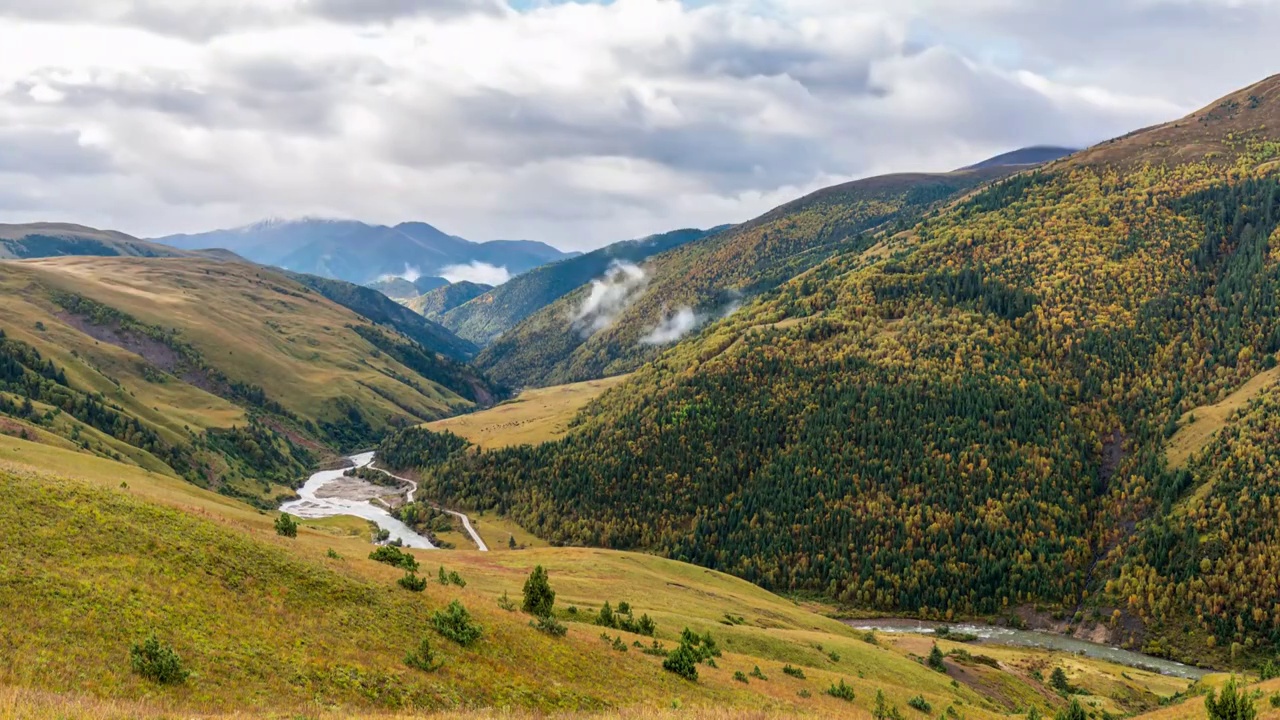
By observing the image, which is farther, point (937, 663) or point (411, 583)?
point (937, 663)

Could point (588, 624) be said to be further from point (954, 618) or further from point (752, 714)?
point (954, 618)

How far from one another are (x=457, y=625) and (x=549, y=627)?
24.9 feet

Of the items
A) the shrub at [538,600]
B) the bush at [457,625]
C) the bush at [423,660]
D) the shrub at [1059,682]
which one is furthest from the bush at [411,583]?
the shrub at [1059,682]

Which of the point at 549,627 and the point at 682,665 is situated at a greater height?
the point at 549,627

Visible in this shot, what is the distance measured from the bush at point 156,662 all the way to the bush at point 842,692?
156 ft

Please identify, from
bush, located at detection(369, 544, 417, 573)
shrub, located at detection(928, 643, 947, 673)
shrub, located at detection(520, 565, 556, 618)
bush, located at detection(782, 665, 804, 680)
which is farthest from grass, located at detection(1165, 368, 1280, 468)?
bush, located at detection(369, 544, 417, 573)

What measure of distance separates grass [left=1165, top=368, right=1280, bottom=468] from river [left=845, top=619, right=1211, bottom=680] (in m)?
61.0

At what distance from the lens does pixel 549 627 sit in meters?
44.1

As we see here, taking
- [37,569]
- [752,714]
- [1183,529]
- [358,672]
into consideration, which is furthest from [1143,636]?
[37,569]

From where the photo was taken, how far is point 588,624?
56.8 metres

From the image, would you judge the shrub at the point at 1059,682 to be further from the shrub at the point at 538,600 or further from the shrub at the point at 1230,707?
the shrub at the point at 538,600

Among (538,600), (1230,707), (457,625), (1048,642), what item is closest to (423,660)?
(457,625)

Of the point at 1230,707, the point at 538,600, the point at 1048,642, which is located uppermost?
the point at 1230,707

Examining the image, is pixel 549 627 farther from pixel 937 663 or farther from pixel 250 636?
pixel 937 663
